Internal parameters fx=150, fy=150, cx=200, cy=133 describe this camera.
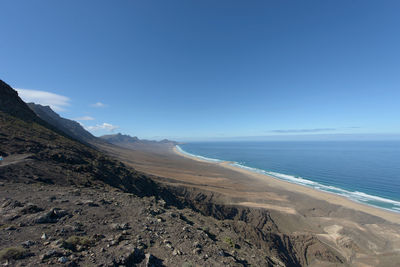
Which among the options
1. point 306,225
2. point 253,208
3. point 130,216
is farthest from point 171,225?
point 306,225

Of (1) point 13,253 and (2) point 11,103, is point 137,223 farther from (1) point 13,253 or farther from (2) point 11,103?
(2) point 11,103

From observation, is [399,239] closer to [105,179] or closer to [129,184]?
[129,184]

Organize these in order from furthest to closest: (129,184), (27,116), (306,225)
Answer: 1. (27,116)
2. (306,225)
3. (129,184)

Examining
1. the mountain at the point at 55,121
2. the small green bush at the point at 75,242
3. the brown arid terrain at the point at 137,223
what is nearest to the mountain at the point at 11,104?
the brown arid terrain at the point at 137,223

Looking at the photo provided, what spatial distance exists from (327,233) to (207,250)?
100 ft

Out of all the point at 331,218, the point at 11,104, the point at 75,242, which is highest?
the point at 11,104

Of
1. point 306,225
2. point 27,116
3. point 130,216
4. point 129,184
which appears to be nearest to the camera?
point 130,216

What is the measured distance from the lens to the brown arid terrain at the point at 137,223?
6.55 meters

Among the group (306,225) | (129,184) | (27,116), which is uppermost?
(27,116)

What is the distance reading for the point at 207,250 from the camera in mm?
8781

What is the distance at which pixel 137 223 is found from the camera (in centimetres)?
971

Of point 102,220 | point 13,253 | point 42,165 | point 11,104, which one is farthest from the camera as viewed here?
point 11,104

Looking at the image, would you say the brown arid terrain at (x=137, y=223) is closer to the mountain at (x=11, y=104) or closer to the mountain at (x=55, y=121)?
the mountain at (x=11, y=104)

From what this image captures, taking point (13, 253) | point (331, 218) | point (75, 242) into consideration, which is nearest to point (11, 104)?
point (13, 253)
